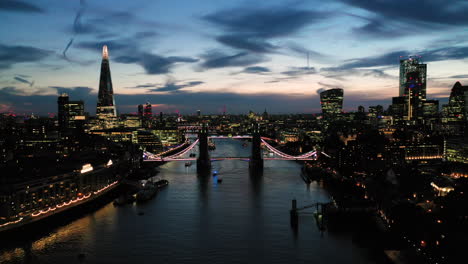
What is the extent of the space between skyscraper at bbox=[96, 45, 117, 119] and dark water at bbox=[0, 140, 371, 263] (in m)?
52.0

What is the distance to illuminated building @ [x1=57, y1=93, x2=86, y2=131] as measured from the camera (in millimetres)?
68625

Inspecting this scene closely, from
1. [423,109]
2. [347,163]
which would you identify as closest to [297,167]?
[347,163]

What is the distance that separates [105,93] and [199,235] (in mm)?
61810

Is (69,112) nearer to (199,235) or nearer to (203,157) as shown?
(203,157)

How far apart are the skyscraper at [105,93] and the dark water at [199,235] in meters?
52.0

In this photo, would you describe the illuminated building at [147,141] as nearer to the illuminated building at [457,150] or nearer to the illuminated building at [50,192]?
the illuminated building at [50,192]

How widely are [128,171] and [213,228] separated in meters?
13.7

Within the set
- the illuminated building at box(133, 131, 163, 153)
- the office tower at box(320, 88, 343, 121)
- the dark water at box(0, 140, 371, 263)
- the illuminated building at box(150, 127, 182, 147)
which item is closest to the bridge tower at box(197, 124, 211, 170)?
the dark water at box(0, 140, 371, 263)

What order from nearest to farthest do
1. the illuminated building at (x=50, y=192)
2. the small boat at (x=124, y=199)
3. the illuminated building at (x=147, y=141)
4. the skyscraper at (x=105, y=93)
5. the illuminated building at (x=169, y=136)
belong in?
the illuminated building at (x=50, y=192) < the small boat at (x=124, y=199) < the illuminated building at (x=147, y=141) < the illuminated building at (x=169, y=136) < the skyscraper at (x=105, y=93)

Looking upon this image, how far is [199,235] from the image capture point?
1416 centimetres

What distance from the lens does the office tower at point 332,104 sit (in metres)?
92.5

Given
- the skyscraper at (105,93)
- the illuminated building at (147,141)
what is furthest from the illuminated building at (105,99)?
the illuminated building at (147,141)

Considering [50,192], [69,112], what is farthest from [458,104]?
[69,112]

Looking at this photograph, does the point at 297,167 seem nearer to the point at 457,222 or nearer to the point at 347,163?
the point at 347,163
